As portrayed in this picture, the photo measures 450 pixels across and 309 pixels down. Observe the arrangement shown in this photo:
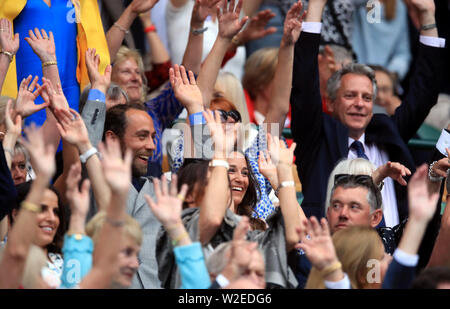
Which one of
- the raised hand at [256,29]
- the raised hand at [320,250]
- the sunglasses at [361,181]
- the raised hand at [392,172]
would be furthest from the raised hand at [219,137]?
the raised hand at [256,29]

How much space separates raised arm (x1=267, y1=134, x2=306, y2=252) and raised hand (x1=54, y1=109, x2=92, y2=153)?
87cm

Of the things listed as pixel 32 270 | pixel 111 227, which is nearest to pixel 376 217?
pixel 111 227

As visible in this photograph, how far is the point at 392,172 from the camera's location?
525cm

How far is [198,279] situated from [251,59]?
368 centimetres

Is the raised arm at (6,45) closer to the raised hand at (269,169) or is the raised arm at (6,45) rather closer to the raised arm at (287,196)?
the raised hand at (269,169)

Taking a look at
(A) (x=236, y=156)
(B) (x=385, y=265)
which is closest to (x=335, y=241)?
(B) (x=385, y=265)

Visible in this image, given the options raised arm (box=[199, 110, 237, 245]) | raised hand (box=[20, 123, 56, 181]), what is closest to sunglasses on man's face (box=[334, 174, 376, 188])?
raised arm (box=[199, 110, 237, 245])

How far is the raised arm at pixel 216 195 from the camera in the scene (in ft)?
13.7

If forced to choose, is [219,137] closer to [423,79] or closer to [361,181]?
[361,181]

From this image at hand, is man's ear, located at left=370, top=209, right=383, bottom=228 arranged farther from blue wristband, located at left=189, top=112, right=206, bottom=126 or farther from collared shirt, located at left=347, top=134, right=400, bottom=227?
blue wristband, located at left=189, top=112, right=206, bottom=126

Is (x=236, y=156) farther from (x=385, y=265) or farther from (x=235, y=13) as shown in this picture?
(x=385, y=265)

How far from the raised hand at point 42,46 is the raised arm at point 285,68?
130 centimetres
